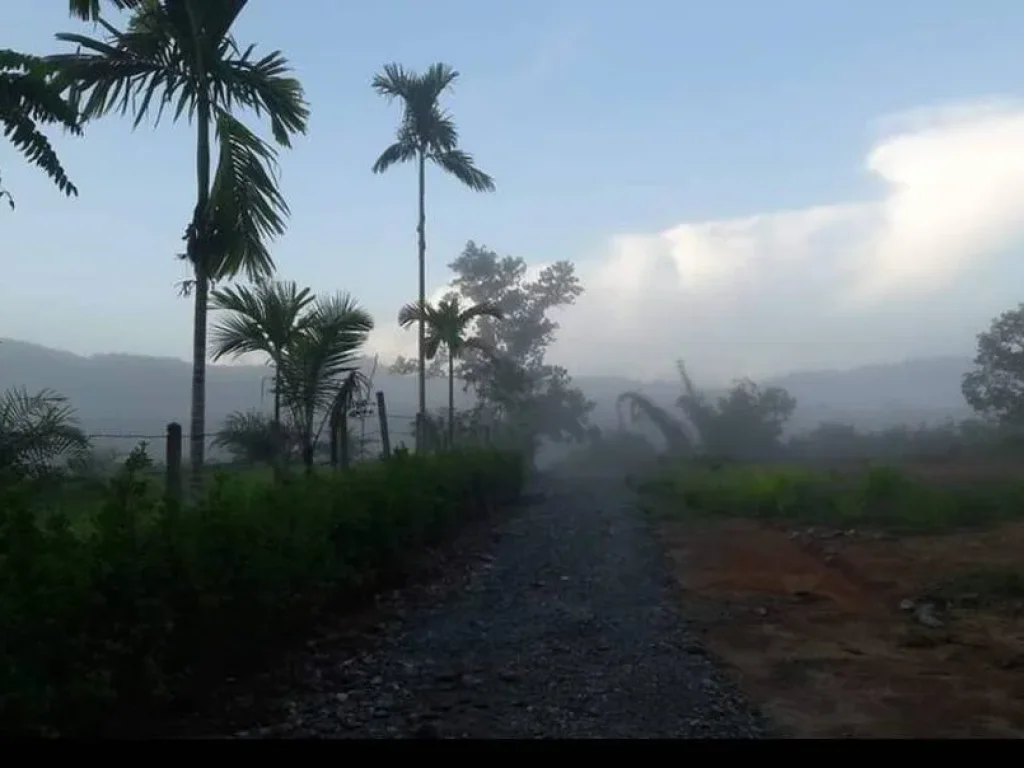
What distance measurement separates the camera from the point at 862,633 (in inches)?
321

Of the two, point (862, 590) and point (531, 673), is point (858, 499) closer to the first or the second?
point (862, 590)

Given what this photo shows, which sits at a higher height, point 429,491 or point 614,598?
point 429,491

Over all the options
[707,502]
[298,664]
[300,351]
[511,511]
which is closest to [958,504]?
[707,502]

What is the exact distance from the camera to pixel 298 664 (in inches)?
239

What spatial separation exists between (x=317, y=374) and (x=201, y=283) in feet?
6.12

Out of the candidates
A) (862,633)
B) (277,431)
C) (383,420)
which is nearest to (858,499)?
(862,633)

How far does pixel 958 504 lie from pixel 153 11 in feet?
41.0

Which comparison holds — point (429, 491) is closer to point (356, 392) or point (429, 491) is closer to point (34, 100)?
point (356, 392)

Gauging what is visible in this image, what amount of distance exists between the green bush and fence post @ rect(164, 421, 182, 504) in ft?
37.8

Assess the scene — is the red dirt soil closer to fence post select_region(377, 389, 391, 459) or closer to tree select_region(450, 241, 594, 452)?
fence post select_region(377, 389, 391, 459)

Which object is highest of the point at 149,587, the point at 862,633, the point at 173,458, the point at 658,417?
the point at 658,417

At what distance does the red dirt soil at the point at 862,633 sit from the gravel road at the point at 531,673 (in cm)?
42

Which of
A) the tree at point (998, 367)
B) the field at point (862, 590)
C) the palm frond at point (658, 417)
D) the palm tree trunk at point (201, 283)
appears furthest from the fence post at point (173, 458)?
the tree at point (998, 367)

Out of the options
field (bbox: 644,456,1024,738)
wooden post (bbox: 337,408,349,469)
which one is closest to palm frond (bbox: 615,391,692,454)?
field (bbox: 644,456,1024,738)
